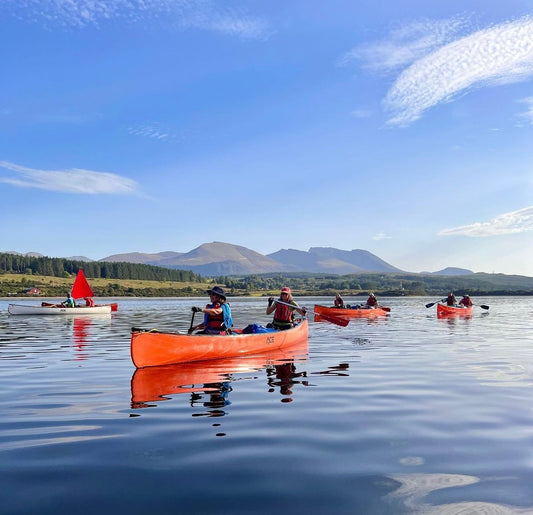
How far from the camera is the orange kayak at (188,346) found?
17.2 meters

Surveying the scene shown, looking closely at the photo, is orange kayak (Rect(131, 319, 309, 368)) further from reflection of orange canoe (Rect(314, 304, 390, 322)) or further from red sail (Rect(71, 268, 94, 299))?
red sail (Rect(71, 268, 94, 299))

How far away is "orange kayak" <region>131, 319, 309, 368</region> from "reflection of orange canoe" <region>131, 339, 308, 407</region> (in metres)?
0.24

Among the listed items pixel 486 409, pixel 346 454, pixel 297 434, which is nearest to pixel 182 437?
pixel 297 434

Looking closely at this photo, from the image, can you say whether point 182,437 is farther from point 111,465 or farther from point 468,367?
point 468,367

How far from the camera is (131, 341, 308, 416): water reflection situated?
1287 cm

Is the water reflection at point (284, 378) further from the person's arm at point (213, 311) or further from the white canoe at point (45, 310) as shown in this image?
the white canoe at point (45, 310)

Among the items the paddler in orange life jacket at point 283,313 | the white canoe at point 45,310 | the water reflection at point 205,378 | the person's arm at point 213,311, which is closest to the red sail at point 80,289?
the white canoe at point 45,310

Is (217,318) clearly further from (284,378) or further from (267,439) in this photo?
(267,439)

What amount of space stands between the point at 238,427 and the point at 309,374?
711 centimetres

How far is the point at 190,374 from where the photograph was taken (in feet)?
54.7

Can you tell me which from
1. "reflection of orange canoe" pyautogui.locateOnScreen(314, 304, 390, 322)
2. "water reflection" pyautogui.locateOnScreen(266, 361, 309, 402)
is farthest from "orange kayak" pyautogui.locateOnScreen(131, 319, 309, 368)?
"reflection of orange canoe" pyautogui.locateOnScreen(314, 304, 390, 322)

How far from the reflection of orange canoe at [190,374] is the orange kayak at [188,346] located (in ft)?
0.79

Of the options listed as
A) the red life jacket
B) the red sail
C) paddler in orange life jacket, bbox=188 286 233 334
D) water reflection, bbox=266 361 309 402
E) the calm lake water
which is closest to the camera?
the calm lake water

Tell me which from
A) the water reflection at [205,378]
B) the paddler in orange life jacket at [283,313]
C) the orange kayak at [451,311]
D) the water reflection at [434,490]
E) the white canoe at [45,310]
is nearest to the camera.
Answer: the water reflection at [434,490]
